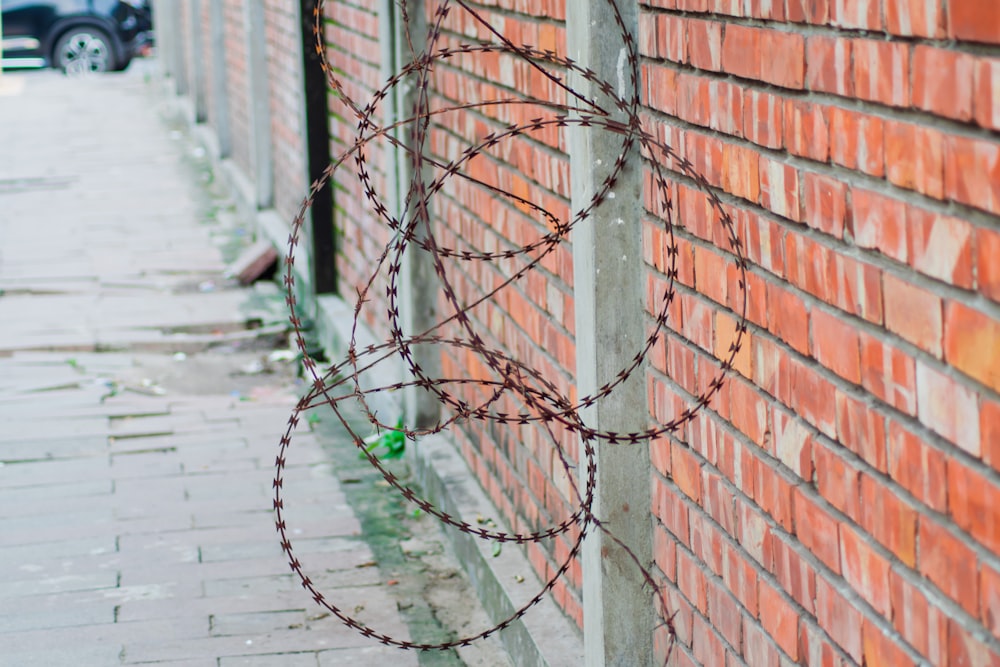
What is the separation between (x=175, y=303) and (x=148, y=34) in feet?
57.8

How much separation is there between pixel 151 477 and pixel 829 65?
4.11 meters

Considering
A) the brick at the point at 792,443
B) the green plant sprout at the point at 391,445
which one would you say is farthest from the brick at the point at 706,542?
the green plant sprout at the point at 391,445

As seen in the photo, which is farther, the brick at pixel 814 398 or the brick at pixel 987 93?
the brick at pixel 814 398

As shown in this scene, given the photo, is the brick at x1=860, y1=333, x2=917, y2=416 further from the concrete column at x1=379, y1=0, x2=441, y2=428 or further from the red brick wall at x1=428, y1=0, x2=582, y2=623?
the concrete column at x1=379, y1=0, x2=441, y2=428

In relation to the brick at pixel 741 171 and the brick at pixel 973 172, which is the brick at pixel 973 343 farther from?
the brick at pixel 741 171

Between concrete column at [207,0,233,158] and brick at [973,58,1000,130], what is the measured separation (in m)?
11.8

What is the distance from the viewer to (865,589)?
200 centimetres

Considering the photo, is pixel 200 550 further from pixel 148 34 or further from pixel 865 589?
pixel 148 34

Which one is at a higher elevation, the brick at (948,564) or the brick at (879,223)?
the brick at (879,223)

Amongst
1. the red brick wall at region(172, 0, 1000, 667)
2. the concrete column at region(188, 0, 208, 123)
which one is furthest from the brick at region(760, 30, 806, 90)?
the concrete column at region(188, 0, 208, 123)

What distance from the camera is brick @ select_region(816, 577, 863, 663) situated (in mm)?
2037

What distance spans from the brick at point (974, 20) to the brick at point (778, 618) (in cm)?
103

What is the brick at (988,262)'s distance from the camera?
157cm

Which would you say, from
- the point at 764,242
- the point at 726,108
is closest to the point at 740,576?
the point at 764,242
